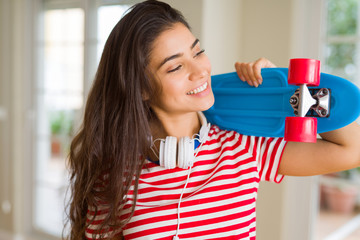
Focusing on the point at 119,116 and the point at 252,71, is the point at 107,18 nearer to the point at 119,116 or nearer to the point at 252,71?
the point at 119,116

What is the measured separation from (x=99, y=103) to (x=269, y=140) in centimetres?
44

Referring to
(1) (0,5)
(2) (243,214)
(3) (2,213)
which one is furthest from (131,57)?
(3) (2,213)

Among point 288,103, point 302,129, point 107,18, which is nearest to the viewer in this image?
point 302,129

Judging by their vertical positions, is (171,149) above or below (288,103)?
below

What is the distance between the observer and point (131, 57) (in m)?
0.89

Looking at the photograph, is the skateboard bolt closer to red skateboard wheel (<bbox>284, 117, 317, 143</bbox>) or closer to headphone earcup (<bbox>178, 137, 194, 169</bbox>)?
red skateboard wheel (<bbox>284, 117, 317, 143</bbox>)

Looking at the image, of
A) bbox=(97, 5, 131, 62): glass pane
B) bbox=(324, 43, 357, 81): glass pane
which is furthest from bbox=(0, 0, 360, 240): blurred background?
bbox=(97, 5, 131, 62): glass pane

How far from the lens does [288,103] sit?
2.77ft

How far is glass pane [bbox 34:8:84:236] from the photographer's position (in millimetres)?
2480

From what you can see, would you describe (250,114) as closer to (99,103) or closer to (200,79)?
(200,79)

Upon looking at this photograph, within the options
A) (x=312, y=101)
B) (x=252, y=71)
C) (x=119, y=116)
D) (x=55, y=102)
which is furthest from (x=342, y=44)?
(x=55, y=102)

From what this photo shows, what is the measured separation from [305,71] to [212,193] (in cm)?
36

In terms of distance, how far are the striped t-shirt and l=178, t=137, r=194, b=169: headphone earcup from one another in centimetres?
3

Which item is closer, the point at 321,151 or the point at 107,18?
the point at 321,151
